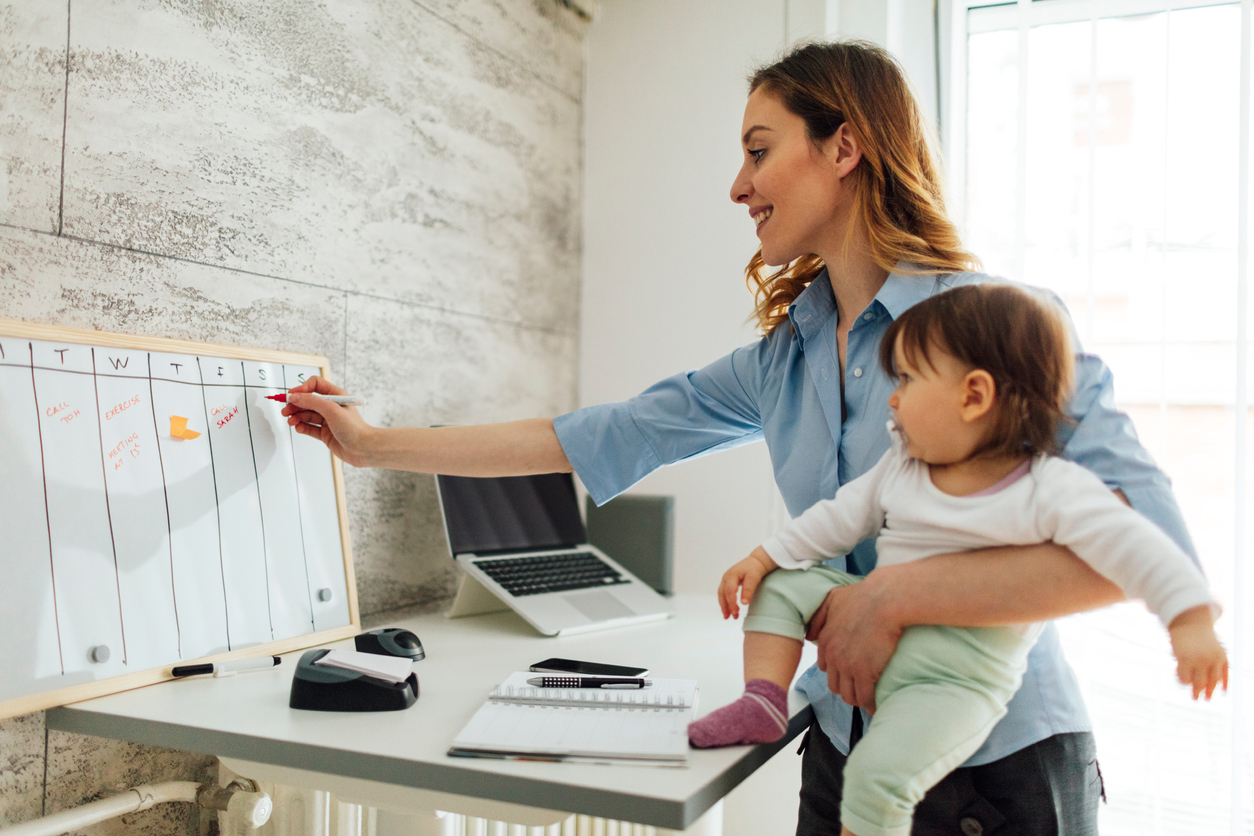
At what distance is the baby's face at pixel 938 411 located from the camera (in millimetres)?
863

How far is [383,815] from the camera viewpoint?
1.33 metres

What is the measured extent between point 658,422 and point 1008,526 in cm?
55

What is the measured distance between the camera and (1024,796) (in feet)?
3.10

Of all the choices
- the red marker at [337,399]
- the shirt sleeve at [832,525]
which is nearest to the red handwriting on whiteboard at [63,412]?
the red marker at [337,399]

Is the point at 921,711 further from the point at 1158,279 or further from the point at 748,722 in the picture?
the point at 1158,279

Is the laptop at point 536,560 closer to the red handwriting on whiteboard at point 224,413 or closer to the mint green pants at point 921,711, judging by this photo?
the red handwriting on whiteboard at point 224,413

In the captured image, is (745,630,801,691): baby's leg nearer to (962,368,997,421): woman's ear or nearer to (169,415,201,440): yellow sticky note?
(962,368,997,421): woman's ear

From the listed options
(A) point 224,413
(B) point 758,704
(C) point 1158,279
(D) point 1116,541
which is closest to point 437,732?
(B) point 758,704

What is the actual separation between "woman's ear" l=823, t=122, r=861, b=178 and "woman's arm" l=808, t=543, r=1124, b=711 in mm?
541

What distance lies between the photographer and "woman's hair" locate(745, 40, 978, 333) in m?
1.12

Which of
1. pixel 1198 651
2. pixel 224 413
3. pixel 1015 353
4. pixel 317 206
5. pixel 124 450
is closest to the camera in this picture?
pixel 1198 651

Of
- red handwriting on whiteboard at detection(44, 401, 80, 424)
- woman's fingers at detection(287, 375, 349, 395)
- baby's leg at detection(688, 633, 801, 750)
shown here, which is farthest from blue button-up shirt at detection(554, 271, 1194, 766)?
red handwriting on whiteboard at detection(44, 401, 80, 424)

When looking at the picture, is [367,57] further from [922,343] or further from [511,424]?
[922,343]

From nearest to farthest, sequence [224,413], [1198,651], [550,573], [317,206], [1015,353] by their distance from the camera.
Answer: [1198,651] → [1015,353] → [224,413] → [317,206] → [550,573]
